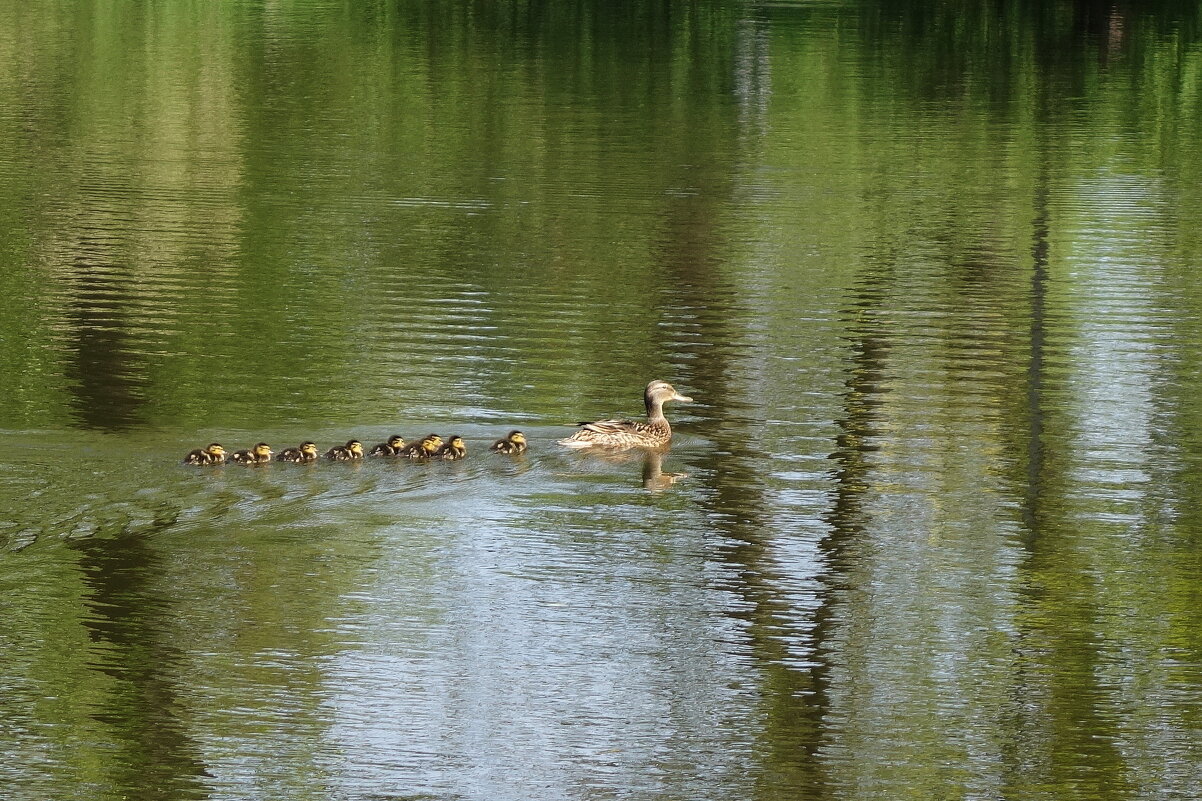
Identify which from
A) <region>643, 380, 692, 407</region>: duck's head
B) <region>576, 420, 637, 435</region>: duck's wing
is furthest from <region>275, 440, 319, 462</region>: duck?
<region>643, 380, 692, 407</region>: duck's head

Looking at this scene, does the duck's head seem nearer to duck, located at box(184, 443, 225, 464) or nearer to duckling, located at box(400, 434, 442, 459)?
duckling, located at box(400, 434, 442, 459)

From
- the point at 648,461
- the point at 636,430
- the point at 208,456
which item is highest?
the point at 208,456

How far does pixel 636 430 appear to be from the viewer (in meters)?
15.5

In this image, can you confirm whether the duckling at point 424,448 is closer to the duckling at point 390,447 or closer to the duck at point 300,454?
the duckling at point 390,447

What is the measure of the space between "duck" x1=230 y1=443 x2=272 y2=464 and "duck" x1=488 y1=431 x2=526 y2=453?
1600 mm

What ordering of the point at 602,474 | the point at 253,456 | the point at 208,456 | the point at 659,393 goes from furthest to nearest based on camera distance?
the point at 659,393 < the point at 602,474 < the point at 253,456 < the point at 208,456

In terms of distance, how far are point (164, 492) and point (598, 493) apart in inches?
113

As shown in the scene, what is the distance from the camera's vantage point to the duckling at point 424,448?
578 inches

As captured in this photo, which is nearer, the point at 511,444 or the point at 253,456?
the point at 253,456

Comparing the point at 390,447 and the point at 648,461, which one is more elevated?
the point at 390,447

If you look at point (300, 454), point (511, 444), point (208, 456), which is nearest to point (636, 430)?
point (511, 444)

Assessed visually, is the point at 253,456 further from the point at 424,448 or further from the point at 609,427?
the point at 609,427

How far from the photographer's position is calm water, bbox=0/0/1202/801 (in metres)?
10.1

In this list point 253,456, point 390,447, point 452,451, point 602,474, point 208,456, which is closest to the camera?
point 208,456
